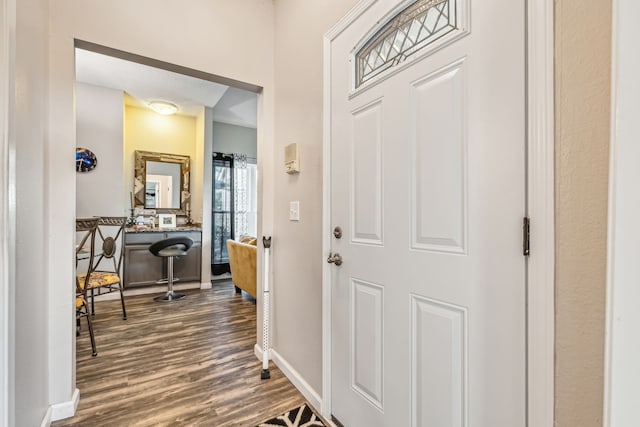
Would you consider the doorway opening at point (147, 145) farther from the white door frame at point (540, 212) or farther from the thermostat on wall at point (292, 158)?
the white door frame at point (540, 212)

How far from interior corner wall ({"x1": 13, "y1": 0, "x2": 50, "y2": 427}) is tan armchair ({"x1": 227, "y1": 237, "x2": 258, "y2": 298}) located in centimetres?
185

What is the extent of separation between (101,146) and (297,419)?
162 inches

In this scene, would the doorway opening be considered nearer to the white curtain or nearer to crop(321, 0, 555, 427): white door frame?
the white curtain

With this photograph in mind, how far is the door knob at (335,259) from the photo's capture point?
1507mm

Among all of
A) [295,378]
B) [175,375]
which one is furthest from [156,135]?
[295,378]

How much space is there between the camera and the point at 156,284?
4.04m

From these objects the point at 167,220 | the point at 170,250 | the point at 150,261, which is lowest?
the point at 150,261

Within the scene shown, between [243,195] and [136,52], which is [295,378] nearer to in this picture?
[136,52]

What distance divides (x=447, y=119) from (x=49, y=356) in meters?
2.29

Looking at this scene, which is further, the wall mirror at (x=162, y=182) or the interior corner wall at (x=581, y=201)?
the wall mirror at (x=162, y=182)

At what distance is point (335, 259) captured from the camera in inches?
59.9

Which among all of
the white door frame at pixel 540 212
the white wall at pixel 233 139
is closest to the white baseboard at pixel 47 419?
the white door frame at pixel 540 212

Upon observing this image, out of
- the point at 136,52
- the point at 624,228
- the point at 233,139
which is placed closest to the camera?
the point at 624,228

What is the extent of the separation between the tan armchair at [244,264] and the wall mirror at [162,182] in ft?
5.23
